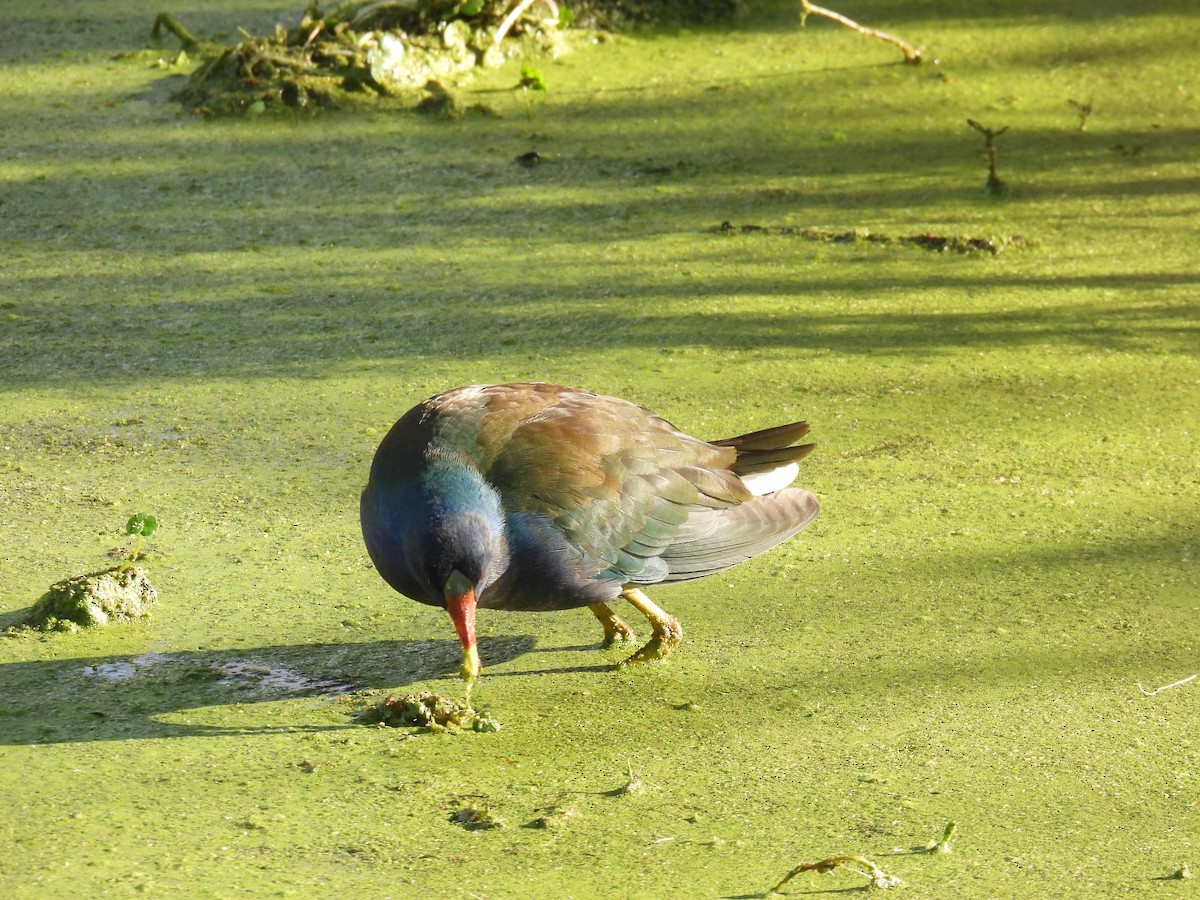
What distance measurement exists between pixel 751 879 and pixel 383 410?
2.01m

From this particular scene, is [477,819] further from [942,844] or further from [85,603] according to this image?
[85,603]

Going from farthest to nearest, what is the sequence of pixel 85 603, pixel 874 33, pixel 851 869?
pixel 874 33 → pixel 85 603 → pixel 851 869

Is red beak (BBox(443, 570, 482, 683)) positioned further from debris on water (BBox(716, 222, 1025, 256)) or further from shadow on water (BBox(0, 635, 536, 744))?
debris on water (BBox(716, 222, 1025, 256))

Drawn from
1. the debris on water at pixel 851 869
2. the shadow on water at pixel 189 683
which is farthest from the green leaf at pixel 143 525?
the debris on water at pixel 851 869

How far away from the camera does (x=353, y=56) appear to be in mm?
5879

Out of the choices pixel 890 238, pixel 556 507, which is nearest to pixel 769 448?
pixel 556 507

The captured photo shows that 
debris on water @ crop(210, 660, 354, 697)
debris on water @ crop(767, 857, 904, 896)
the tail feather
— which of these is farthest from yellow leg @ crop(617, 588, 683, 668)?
debris on water @ crop(767, 857, 904, 896)

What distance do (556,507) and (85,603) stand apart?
3.24ft

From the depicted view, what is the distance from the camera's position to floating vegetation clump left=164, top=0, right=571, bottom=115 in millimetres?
5820

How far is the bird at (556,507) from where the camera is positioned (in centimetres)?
267

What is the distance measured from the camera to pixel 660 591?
3336 millimetres

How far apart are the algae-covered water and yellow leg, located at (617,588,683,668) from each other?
0.15ft

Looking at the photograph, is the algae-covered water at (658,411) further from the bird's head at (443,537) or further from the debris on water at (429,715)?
the bird's head at (443,537)

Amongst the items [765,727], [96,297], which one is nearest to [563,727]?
[765,727]
